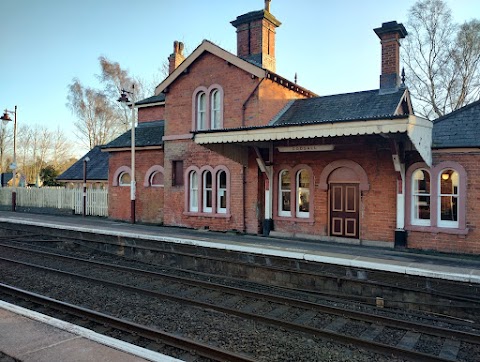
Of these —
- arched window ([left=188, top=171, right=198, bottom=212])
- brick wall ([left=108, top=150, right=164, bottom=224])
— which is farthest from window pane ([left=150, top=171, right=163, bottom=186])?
arched window ([left=188, top=171, right=198, bottom=212])

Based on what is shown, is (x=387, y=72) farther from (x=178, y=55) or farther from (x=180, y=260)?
(x=178, y=55)

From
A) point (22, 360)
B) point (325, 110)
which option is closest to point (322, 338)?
point (22, 360)

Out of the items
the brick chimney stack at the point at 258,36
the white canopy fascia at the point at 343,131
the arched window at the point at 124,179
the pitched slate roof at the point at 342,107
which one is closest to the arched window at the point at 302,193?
the pitched slate roof at the point at 342,107

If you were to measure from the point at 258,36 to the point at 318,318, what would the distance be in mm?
13312

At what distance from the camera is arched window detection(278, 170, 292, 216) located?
49.3 ft

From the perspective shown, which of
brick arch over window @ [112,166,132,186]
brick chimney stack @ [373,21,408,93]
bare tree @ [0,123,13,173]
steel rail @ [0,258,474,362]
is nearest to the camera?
steel rail @ [0,258,474,362]

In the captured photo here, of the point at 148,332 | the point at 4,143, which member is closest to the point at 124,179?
the point at 148,332

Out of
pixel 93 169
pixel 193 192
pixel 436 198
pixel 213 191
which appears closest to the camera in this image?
pixel 436 198

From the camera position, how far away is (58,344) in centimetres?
481

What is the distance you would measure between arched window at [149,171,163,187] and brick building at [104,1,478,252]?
0.05 m

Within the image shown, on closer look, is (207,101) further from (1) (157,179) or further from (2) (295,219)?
(2) (295,219)

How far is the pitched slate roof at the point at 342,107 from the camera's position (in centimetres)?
1409

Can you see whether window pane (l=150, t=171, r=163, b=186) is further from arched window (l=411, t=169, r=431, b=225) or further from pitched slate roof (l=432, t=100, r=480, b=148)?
pitched slate roof (l=432, t=100, r=480, b=148)

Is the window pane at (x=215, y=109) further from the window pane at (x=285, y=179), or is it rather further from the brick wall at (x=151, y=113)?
the brick wall at (x=151, y=113)
